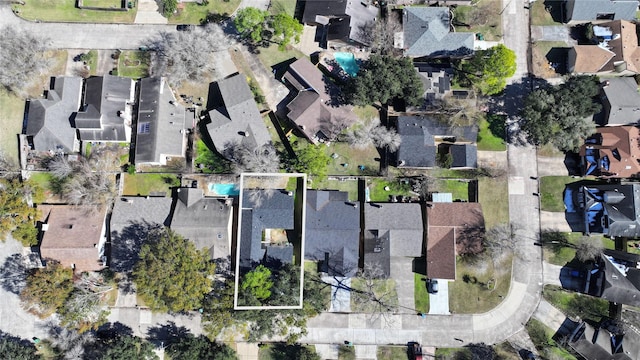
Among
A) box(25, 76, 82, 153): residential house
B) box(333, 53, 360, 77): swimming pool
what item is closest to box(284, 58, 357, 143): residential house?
box(333, 53, 360, 77): swimming pool

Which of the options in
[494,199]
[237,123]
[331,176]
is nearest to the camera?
[237,123]

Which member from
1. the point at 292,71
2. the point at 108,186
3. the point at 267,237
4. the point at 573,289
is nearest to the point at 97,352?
the point at 108,186

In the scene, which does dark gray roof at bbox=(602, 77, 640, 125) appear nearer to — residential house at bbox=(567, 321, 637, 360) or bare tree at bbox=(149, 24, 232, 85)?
residential house at bbox=(567, 321, 637, 360)

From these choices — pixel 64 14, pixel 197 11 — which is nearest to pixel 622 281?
pixel 197 11

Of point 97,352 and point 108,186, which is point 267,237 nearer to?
point 108,186

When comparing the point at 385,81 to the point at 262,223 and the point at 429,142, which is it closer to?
the point at 429,142

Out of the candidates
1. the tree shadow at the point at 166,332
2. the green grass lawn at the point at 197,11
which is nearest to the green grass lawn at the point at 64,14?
the green grass lawn at the point at 197,11
